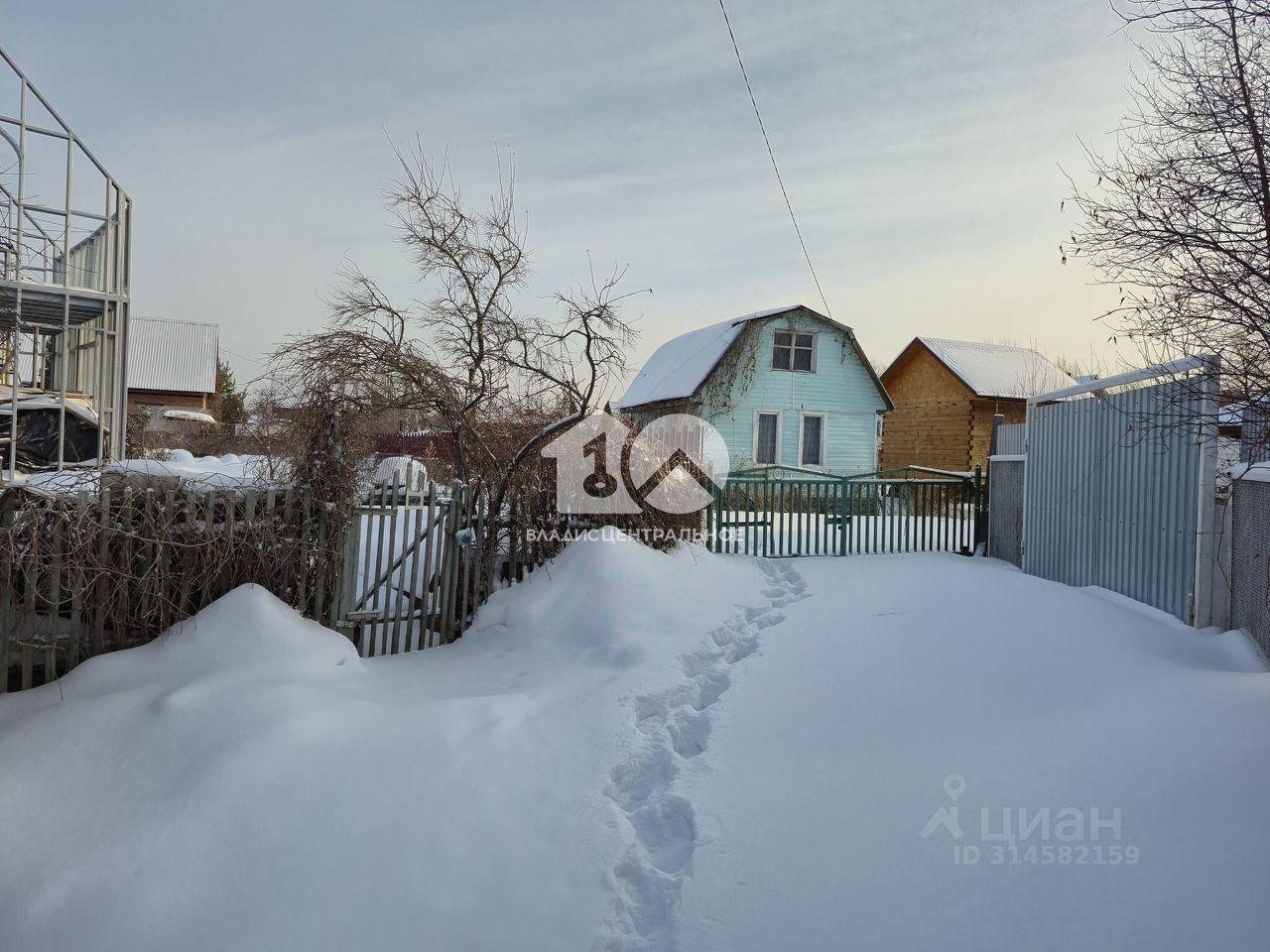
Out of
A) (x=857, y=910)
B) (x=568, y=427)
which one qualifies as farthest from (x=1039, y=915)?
(x=568, y=427)

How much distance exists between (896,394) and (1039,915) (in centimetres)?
2788

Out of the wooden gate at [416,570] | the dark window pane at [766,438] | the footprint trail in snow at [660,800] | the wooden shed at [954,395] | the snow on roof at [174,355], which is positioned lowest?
the footprint trail in snow at [660,800]

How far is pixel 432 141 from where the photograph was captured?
28.5 feet

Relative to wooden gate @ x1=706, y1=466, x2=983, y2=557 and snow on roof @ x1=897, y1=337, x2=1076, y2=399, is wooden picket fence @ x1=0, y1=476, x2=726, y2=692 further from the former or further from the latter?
snow on roof @ x1=897, y1=337, x2=1076, y2=399

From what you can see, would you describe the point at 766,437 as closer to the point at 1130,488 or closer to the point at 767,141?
the point at 767,141

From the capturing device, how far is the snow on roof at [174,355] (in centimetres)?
3809

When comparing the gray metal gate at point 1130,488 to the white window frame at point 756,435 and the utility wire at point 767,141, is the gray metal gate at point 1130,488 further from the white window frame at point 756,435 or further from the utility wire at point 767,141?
the white window frame at point 756,435

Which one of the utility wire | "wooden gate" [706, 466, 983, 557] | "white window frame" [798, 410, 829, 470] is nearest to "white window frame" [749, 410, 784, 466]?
"white window frame" [798, 410, 829, 470]

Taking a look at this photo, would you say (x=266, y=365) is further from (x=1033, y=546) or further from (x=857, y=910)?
(x=1033, y=546)

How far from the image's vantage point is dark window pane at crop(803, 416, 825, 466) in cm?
2261

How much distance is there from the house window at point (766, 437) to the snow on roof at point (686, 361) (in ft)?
7.34

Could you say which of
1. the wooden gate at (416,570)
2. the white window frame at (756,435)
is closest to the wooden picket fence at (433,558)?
the wooden gate at (416,570)

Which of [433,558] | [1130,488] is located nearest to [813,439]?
[1130,488]

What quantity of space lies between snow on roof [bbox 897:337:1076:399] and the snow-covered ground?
67.8ft
